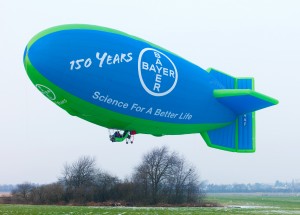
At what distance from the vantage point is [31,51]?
12750 millimetres

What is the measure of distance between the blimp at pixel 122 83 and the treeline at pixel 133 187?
155ft

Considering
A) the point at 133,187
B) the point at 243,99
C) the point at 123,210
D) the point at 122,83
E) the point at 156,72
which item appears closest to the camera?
the point at 122,83

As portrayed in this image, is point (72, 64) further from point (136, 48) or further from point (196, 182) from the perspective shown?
point (196, 182)

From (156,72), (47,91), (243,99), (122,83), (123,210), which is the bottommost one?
(123,210)

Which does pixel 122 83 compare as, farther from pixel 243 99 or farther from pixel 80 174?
pixel 80 174

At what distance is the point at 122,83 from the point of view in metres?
13.1

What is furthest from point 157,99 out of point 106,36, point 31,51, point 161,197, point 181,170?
point 181,170

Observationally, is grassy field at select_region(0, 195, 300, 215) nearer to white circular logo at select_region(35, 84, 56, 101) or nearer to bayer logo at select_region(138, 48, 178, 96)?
bayer logo at select_region(138, 48, 178, 96)

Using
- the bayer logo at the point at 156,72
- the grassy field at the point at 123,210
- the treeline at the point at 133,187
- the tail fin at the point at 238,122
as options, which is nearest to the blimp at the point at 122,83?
the bayer logo at the point at 156,72

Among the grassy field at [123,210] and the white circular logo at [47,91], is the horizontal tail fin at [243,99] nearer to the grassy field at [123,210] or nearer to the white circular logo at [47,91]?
the white circular logo at [47,91]

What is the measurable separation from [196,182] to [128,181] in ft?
39.7

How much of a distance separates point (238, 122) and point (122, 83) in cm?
687

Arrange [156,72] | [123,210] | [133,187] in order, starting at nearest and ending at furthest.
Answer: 1. [156,72]
2. [123,210]
3. [133,187]

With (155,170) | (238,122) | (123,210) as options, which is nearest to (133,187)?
(155,170)
